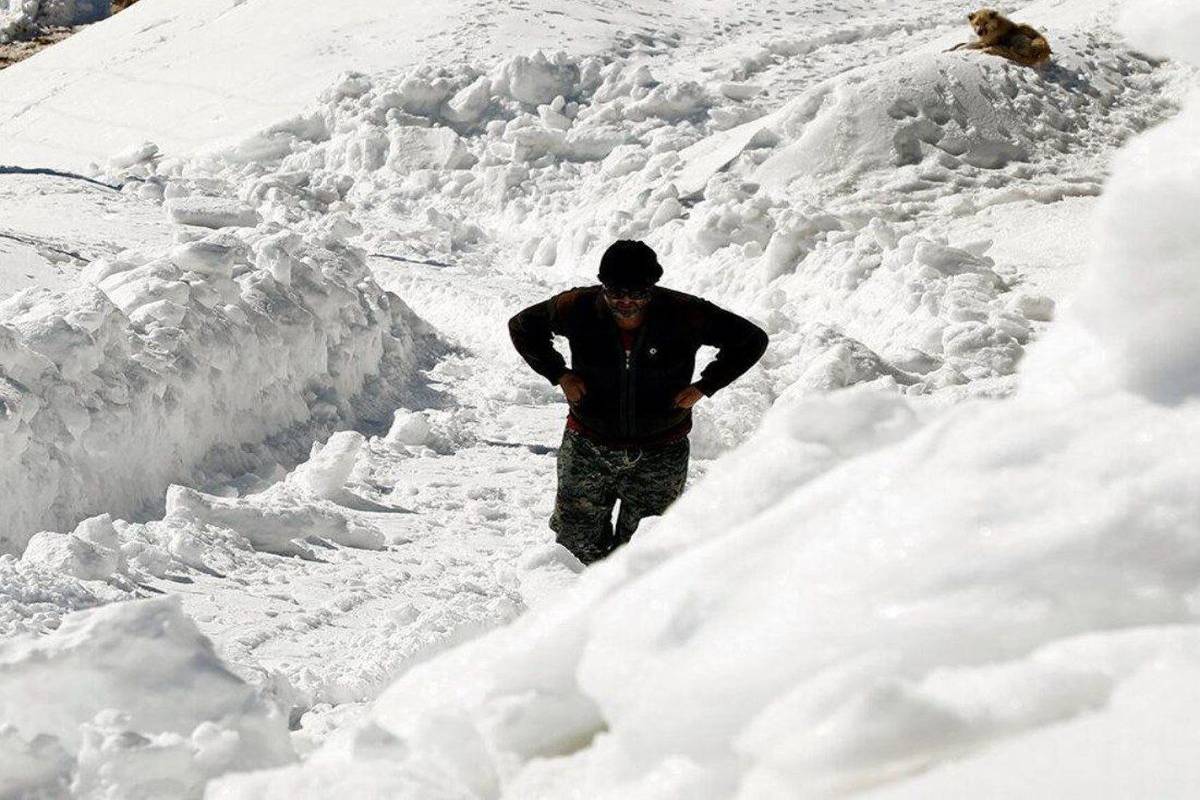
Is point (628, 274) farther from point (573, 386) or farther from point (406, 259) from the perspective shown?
point (406, 259)

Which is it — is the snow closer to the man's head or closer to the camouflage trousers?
the camouflage trousers

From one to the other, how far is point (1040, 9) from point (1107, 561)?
17682mm

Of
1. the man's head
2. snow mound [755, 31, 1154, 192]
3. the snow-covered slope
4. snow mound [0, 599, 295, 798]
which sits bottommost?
snow mound [755, 31, 1154, 192]

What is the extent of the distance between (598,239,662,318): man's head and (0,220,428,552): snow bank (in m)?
2.79

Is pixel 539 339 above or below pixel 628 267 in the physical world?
below

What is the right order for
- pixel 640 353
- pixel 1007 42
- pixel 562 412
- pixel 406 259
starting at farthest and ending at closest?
pixel 1007 42 < pixel 406 259 < pixel 562 412 < pixel 640 353

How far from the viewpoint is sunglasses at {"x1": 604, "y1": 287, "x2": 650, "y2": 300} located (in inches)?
189

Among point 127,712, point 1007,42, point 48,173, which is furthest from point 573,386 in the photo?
point 48,173

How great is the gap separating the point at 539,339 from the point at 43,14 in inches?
1075

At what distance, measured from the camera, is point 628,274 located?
15.6 ft

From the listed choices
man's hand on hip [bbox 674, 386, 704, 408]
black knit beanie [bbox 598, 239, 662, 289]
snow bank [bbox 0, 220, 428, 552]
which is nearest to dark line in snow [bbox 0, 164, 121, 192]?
snow bank [bbox 0, 220, 428, 552]

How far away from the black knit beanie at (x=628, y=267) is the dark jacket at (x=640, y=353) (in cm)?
11

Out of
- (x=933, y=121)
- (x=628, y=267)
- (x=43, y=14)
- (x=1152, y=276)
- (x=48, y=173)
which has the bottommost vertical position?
(x=933, y=121)

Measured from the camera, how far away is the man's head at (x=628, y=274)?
15.6ft
